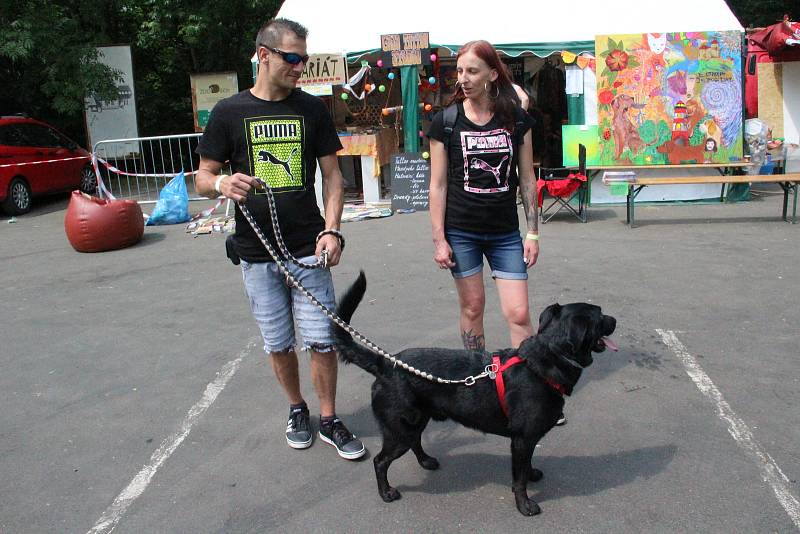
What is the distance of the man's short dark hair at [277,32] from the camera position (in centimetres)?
324

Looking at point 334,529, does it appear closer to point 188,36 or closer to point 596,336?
point 596,336

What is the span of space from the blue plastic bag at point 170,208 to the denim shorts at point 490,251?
27.3 feet

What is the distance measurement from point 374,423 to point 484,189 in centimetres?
145

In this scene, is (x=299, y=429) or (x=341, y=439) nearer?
(x=341, y=439)

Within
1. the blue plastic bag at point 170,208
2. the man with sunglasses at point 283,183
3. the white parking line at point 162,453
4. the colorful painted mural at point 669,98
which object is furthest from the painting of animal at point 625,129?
the man with sunglasses at point 283,183

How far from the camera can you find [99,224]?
9.17 metres

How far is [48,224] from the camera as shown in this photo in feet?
39.5

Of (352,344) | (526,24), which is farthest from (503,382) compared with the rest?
(526,24)

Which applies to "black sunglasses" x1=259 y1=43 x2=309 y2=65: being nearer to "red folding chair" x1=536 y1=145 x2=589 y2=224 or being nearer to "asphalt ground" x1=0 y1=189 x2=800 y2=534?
"asphalt ground" x1=0 y1=189 x2=800 y2=534

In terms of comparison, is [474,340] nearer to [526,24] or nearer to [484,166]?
[484,166]

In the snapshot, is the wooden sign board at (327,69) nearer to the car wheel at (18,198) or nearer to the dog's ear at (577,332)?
the car wheel at (18,198)

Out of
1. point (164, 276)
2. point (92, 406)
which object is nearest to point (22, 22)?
point (164, 276)

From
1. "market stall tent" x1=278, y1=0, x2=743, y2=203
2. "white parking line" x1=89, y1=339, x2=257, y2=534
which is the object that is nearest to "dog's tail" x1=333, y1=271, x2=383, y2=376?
"white parking line" x1=89, y1=339, x2=257, y2=534

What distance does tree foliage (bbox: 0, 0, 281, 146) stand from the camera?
15328 millimetres
